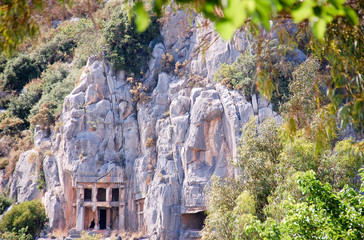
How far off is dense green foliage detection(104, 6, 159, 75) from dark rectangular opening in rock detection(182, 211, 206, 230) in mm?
9885

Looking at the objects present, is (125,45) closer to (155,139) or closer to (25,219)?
(155,139)

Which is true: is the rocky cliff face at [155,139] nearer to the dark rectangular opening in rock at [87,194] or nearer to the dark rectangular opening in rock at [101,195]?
the dark rectangular opening in rock at [87,194]

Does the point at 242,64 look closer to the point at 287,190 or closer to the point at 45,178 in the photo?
the point at 287,190

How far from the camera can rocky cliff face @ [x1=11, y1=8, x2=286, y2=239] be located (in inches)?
799

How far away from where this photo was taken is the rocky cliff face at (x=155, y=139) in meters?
20.3

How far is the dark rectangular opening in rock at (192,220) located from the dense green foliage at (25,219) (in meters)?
8.31

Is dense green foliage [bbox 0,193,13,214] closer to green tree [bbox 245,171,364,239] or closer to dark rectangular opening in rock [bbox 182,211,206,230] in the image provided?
dark rectangular opening in rock [bbox 182,211,206,230]

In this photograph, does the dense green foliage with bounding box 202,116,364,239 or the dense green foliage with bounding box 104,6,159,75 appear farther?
the dense green foliage with bounding box 104,6,159,75

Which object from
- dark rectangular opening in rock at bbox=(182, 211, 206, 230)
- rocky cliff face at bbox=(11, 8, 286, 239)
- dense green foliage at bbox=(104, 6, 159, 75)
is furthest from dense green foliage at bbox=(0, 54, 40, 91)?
dark rectangular opening in rock at bbox=(182, 211, 206, 230)

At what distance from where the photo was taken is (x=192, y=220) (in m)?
20.9

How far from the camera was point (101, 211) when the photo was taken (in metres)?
25.9

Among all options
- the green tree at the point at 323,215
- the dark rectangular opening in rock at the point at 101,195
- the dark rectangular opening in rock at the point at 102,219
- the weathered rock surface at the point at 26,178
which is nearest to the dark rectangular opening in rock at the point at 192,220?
the dark rectangular opening in rock at the point at 101,195

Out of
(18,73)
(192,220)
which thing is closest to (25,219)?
(192,220)

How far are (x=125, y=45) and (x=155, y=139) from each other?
680 cm
